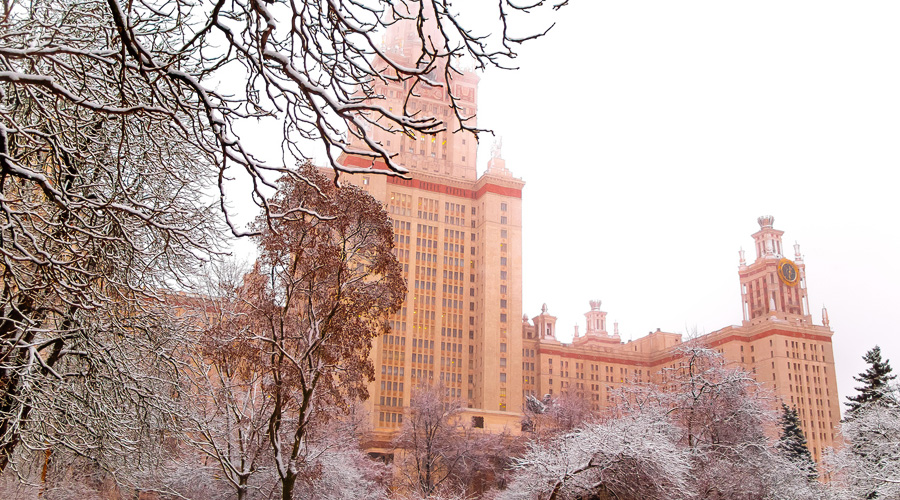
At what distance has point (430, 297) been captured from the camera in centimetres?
8706

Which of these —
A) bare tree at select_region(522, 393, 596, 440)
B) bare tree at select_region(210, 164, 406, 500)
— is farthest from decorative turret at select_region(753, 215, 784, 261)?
bare tree at select_region(210, 164, 406, 500)

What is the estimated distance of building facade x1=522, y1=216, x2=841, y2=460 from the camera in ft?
304

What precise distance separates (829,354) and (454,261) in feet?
184

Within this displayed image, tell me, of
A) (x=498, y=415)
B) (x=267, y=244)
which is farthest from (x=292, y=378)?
(x=498, y=415)

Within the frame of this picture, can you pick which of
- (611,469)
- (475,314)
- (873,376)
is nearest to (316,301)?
(611,469)

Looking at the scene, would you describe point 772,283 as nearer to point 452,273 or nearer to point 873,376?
point 452,273

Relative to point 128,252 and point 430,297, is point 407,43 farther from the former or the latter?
point 128,252

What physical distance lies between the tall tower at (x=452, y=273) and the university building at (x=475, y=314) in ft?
0.45

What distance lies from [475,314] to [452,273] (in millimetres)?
6141

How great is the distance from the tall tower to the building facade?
1298cm

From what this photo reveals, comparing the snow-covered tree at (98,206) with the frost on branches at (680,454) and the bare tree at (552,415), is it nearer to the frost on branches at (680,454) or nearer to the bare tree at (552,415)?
the frost on branches at (680,454)

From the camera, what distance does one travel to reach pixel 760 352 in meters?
94.7

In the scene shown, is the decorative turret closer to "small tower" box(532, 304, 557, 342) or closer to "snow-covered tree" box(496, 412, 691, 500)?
"small tower" box(532, 304, 557, 342)

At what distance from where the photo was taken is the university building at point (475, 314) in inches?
3260
